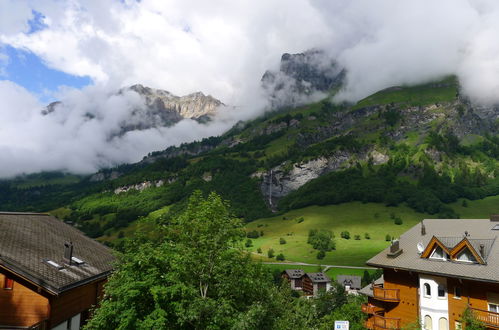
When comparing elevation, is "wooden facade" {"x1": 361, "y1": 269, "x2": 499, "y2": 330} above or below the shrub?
above

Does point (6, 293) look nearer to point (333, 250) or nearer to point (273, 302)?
point (273, 302)

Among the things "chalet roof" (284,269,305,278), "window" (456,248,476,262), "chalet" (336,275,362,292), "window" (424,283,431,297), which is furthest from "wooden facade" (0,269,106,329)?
"chalet roof" (284,269,305,278)

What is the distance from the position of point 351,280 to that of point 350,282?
0.98 metres

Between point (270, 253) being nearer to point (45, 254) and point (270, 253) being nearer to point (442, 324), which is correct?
point (442, 324)

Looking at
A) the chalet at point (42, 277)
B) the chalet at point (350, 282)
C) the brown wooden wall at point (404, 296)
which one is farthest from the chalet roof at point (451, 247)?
the chalet at point (350, 282)

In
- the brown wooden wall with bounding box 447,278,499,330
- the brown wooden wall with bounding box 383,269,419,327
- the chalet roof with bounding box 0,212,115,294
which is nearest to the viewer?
the chalet roof with bounding box 0,212,115,294

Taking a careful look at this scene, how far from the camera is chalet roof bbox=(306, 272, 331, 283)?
14475cm

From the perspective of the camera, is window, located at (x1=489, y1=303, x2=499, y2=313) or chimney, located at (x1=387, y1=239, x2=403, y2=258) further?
chimney, located at (x1=387, y1=239, x2=403, y2=258)

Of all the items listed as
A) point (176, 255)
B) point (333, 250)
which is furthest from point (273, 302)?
point (333, 250)

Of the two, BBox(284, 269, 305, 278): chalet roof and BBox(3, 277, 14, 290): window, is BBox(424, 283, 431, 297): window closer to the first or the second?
BBox(3, 277, 14, 290): window

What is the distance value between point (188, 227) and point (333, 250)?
17677 centimetres

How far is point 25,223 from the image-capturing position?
34062mm

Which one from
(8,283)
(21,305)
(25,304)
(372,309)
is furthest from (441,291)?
(8,283)

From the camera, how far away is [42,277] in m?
24.9
